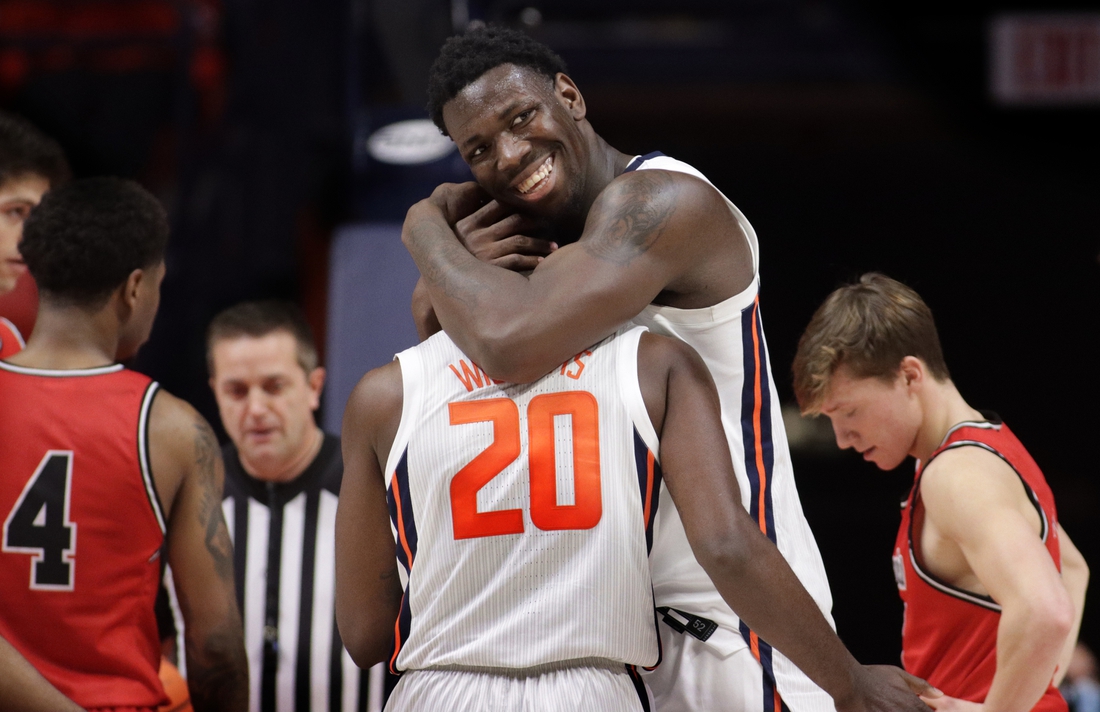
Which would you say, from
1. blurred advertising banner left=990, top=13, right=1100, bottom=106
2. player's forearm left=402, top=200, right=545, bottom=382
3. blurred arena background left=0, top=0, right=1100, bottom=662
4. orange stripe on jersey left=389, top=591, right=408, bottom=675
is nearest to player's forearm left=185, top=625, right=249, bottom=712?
blurred arena background left=0, top=0, right=1100, bottom=662

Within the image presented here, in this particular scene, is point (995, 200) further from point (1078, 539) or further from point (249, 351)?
point (249, 351)

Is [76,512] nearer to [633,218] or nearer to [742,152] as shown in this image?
[633,218]

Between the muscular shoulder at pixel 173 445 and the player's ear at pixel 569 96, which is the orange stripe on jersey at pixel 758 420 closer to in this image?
the player's ear at pixel 569 96

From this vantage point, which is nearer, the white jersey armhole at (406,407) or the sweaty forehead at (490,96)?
the white jersey armhole at (406,407)

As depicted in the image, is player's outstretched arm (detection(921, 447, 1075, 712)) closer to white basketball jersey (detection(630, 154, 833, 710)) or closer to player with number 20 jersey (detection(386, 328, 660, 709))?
white basketball jersey (detection(630, 154, 833, 710))

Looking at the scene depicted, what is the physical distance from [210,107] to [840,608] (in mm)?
6813

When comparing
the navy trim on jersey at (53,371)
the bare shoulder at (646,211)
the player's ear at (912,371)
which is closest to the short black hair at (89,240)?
the navy trim on jersey at (53,371)

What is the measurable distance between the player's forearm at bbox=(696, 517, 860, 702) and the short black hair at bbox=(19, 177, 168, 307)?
1683mm

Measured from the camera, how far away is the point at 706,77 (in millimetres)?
8258

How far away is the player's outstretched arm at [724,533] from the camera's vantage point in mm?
1903

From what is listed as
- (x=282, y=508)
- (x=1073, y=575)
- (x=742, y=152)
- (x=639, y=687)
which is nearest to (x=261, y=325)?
(x=282, y=508)

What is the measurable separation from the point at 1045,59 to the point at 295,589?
569cm

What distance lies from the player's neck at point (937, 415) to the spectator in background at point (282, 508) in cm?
169

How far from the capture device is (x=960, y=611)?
2.48 metres
